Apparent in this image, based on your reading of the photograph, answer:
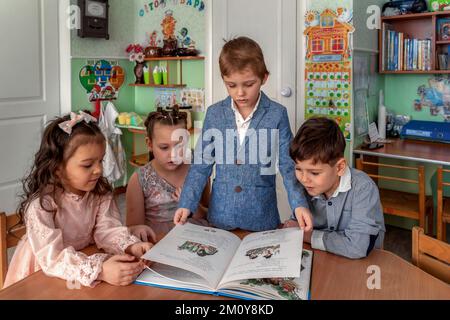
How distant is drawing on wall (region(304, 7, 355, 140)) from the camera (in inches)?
114

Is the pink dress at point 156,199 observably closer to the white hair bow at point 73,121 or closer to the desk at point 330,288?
the white hair bow at point 73,121

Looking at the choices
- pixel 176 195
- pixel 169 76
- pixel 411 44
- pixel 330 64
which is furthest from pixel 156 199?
pixel 169 76

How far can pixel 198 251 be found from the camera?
109 centimetres

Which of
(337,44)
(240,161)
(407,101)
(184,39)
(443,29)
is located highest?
(184,39)

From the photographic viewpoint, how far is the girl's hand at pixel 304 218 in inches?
50.9

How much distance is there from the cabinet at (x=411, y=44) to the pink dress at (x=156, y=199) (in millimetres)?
2221

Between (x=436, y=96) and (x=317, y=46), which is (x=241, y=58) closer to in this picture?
(x=317, y=46)

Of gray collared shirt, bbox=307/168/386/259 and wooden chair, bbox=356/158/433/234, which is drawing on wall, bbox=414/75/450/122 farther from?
gray collared shirt, bbox=307/168/386/259

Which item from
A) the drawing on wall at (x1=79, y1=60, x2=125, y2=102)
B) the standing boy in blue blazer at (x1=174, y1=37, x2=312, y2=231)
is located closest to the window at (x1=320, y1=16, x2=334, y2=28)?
the standing boy in blue blazer at (x1=174, y1=37, x2=312, y2=231)

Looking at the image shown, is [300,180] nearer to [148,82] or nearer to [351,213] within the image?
[351,213]

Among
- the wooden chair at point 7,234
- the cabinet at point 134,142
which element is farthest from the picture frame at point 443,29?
the wooden chair at point 7,234

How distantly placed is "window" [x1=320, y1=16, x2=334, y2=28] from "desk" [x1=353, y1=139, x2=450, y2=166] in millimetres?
848

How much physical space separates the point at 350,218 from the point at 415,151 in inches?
70.8
